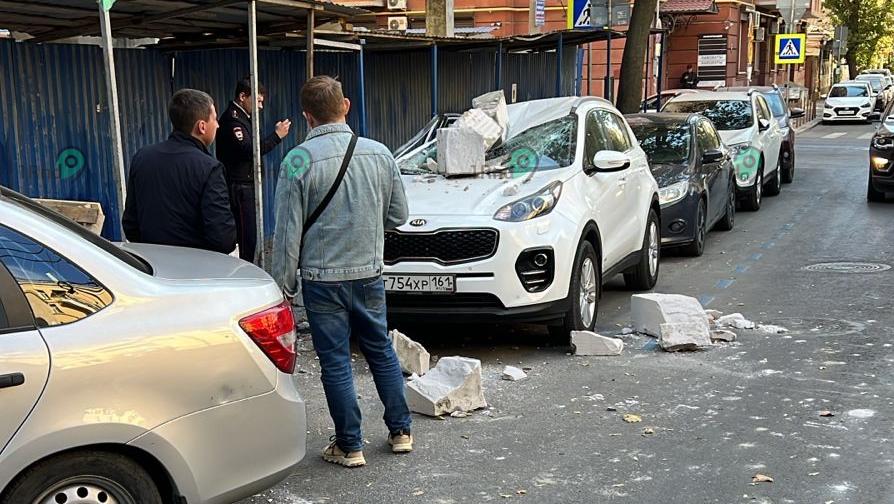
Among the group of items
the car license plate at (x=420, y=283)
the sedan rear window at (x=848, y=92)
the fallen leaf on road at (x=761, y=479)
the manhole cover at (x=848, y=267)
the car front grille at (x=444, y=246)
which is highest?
the sedan rear window at (x=848, y=92)

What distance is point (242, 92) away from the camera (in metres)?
8.31

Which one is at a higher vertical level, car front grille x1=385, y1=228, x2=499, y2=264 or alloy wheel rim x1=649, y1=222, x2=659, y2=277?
car front grille x1=385, y1=228, x2=499, y2=264

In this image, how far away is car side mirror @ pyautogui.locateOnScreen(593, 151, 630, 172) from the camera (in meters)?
7.75

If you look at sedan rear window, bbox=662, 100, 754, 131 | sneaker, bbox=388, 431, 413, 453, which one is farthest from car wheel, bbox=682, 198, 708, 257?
sneaker, bbox=388, 431, 413, 453

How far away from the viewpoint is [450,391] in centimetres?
584

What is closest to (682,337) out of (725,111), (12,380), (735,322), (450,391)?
(735,322)

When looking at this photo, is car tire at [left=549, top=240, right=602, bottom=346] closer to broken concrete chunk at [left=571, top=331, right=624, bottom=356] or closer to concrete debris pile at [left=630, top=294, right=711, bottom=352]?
broken concrete chunk at [left=571, top=331, right=624, bottom=356]

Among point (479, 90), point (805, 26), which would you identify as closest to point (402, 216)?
point (479, 90)

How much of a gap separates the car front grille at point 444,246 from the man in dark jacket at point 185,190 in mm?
1801

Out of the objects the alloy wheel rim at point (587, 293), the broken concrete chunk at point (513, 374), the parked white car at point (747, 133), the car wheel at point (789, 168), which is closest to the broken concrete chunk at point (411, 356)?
the broken concrete chunk at point (513, 374)

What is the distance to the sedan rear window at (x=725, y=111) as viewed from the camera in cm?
1546

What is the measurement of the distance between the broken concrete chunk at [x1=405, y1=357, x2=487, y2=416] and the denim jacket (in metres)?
1.24

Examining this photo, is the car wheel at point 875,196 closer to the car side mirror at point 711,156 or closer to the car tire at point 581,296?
the car side mirror at point 711,156

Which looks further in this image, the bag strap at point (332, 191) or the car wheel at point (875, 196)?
the car wheel at point (875, 196)
